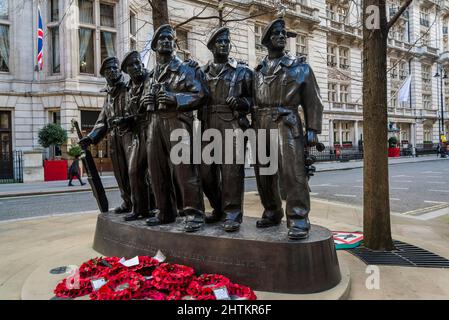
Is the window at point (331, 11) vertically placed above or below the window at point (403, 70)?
above

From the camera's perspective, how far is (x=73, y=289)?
3.49m

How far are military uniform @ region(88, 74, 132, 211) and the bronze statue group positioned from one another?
18 centimetres

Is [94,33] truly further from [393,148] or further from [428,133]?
[428,133]

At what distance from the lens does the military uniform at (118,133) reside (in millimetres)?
5273

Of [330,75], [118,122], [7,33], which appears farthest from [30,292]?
[330,75]

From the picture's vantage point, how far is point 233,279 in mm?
3699

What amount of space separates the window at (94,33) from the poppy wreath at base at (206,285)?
20.3 metres

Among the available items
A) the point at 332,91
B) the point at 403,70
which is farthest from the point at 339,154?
the point at 403,70

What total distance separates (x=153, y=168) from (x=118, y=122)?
3.19 ft

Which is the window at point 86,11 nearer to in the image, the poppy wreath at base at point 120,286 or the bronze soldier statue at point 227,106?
the bronze soldier statue at point 227,106

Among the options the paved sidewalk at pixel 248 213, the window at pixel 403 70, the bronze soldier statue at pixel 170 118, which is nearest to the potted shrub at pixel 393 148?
the window at pixel 403 70

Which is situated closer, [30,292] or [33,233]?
[30,292]

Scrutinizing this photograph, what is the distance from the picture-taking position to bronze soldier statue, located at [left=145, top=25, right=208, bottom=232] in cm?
421
